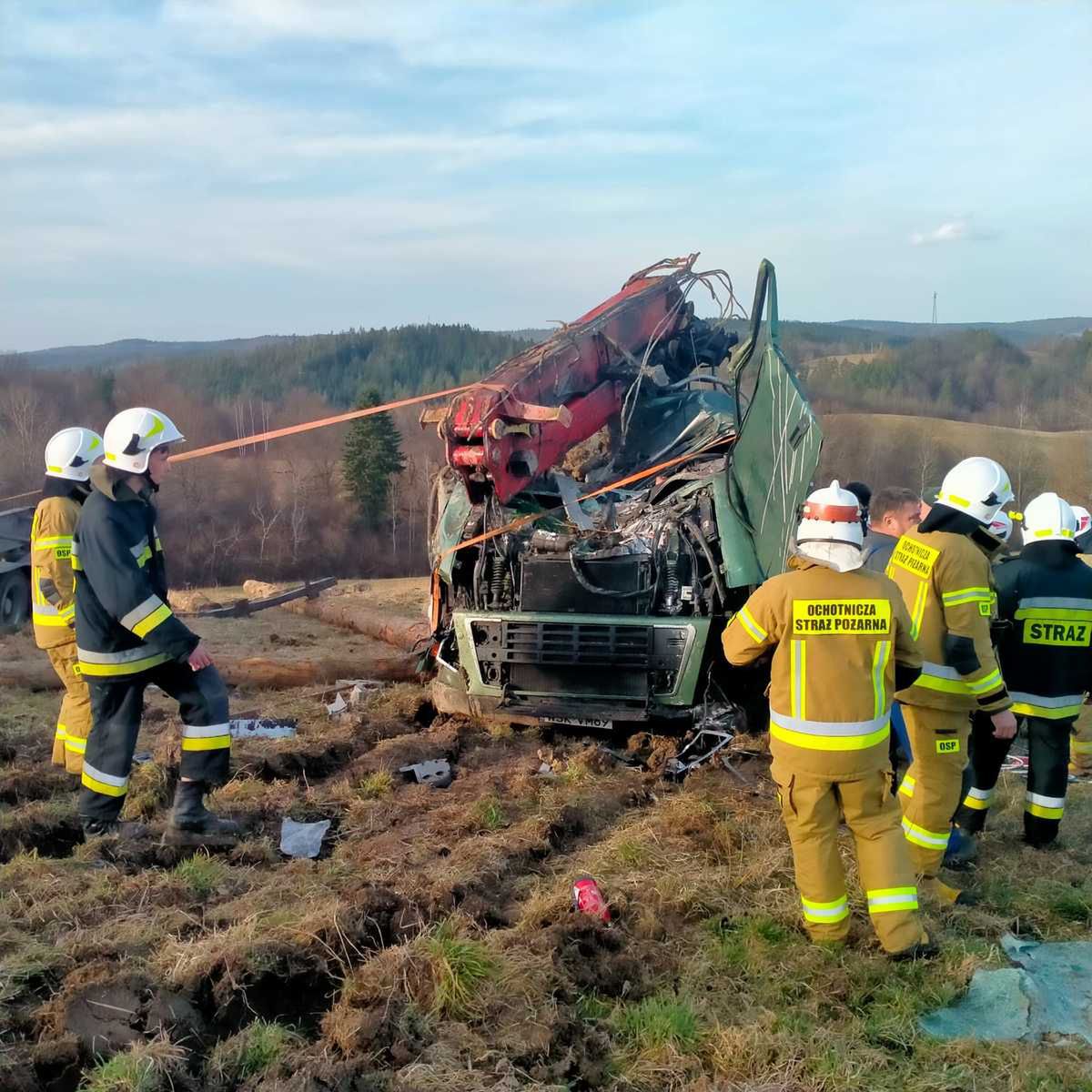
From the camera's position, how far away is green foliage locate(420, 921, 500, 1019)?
3043mm

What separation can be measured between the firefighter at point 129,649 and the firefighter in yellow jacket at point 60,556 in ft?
3.81

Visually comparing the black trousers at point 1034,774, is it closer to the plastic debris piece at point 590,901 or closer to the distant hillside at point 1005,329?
the plastic debris piece at point 590,901

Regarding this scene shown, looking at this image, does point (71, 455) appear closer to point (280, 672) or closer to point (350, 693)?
point (350, 693)

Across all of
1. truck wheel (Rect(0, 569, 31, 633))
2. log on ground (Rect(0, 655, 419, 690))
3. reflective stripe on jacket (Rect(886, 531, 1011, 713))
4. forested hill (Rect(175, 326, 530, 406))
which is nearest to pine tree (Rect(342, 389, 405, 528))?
forested hill (Rect(175, 326, 530, 406))

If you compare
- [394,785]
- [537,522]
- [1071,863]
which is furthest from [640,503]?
[1071,863]

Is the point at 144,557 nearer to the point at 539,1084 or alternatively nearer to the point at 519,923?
the point at 519,923

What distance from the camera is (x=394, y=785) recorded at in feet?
18.6

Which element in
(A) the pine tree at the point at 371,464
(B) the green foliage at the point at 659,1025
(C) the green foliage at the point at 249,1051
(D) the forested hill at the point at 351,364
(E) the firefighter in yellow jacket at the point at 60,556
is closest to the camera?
(C) the green foliage at the point at 249,1051

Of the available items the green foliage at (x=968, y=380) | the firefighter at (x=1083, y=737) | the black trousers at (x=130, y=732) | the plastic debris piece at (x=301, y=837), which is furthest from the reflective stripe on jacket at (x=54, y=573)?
the green foliage at (x=968, y=380)

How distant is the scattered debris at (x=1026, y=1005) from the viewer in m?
3.15

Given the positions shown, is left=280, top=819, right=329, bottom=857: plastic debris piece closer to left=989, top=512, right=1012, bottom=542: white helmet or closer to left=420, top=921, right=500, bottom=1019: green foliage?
left=420, top=921, right=500, bottom=1019: green foliage

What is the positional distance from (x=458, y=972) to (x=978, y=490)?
2780 mm

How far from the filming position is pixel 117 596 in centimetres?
431

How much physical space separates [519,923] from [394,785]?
7.00 feet
